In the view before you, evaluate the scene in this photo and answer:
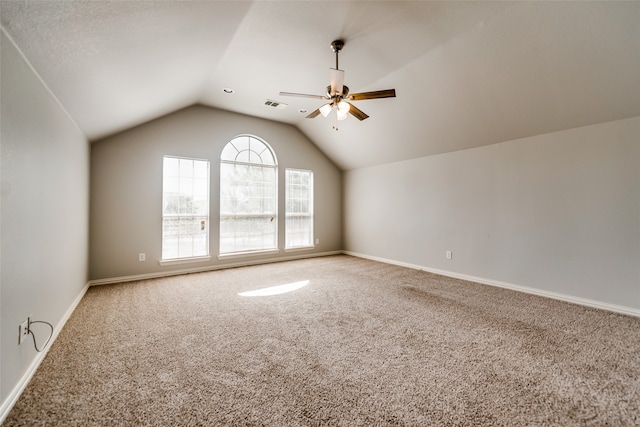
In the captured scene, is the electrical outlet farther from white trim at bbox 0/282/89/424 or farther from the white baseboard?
the white baseboard

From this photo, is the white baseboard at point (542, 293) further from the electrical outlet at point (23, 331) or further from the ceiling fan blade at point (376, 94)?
the electrical outlet at point (23, 331)

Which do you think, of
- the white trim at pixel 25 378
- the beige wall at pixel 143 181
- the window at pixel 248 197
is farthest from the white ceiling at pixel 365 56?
the white trim at pixel 25 378

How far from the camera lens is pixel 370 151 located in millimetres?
5410

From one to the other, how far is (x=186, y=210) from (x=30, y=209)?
2.87 m

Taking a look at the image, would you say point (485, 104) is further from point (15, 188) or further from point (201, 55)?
point (15, 188)

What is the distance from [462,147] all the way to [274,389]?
4290 mm

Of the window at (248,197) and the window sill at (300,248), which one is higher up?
the window at (248,197)

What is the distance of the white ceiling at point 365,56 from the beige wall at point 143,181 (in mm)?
404

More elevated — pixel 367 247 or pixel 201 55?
pixel 201 55

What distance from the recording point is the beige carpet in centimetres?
147

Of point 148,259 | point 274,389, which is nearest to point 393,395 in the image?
point 274,389

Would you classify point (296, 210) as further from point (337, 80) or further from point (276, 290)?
point (337, 80)

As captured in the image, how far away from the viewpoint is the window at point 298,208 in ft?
19.2

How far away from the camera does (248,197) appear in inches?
210
